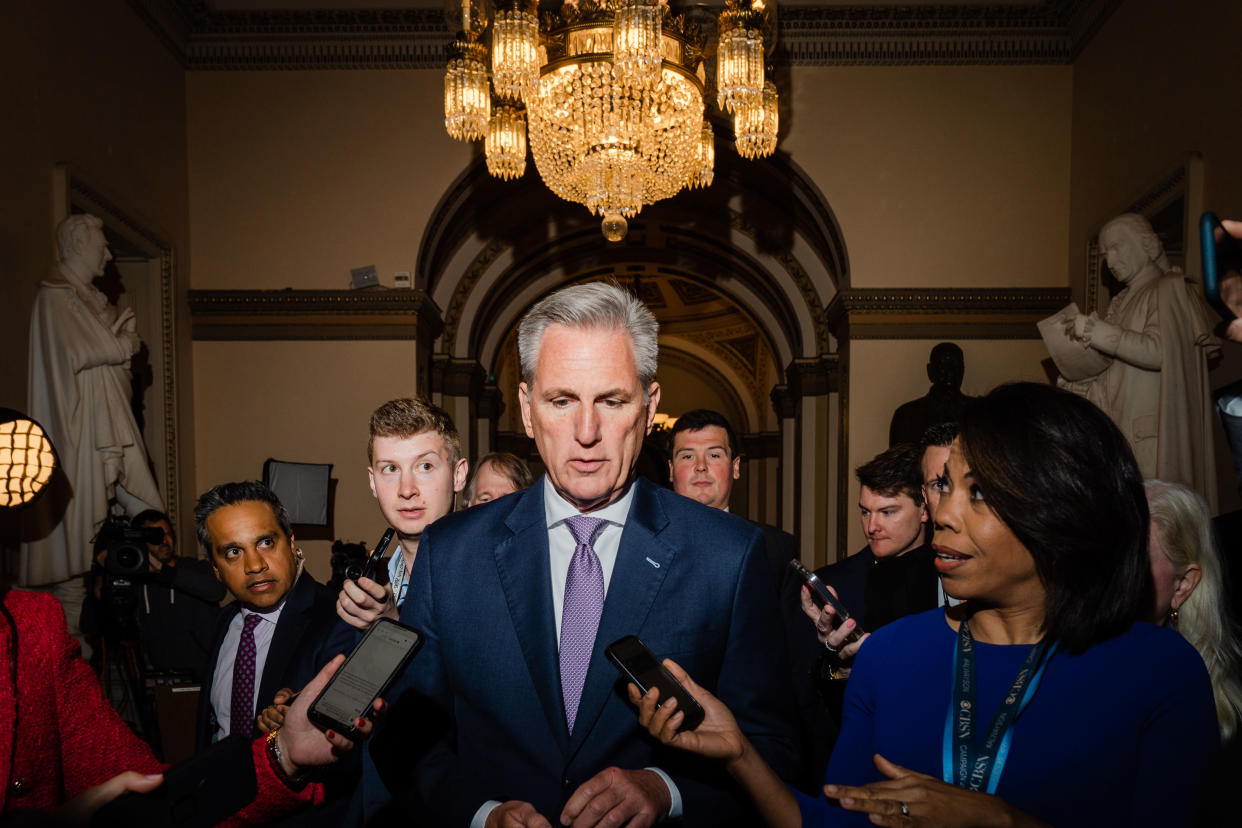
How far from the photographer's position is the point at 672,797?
149 centimetres

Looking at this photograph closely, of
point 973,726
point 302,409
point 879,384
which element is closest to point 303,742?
point 973,726

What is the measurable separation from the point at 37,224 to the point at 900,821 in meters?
6.13

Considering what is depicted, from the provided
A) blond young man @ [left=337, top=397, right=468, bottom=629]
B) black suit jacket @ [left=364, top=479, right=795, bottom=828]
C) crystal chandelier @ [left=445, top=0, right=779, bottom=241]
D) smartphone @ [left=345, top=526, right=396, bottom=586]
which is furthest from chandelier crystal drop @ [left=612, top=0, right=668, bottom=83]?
black suit jacket @ [left=364, top=479, right=795, bottom=828]

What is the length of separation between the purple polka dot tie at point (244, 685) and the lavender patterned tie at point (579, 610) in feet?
4.29

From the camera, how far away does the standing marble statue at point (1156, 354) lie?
470 cm

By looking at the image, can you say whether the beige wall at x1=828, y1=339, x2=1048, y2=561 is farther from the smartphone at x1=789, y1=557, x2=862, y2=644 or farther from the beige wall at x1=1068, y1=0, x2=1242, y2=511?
the smartphone at x1=789, y1=557, x2=862, y2=644

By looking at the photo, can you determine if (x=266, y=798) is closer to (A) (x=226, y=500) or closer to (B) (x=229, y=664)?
(B) (x=229, y=664)

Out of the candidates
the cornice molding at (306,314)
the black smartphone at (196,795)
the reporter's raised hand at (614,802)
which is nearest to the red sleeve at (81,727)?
the black smartphone at (196,795)

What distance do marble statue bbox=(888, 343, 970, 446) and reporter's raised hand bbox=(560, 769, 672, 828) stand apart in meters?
6.11

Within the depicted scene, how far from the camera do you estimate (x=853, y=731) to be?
5.36 ft

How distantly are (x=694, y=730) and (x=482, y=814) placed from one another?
451mm

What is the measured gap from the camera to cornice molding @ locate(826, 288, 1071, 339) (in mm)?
7402

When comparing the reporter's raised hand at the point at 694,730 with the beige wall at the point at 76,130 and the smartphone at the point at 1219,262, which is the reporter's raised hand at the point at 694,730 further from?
the beige wall at the point at 76,130

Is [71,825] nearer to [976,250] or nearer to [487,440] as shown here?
[976,250]
